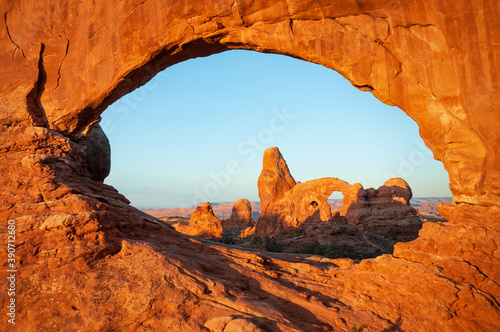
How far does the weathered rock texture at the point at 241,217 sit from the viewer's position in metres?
47.2

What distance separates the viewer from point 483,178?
6.84 meters

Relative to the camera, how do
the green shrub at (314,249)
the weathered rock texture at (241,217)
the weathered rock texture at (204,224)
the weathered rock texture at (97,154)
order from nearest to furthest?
1. the weathered rock texture at (97,154)
2. the green shrub at (314,249)
3. the weathered rock texture at (204,224)
4. the weathered rock texture at (241,217)

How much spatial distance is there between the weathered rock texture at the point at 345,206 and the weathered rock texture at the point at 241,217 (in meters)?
14.4

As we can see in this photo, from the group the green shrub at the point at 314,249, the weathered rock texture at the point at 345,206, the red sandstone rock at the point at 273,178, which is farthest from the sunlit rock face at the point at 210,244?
the red sandstone rock at the point at 273,178

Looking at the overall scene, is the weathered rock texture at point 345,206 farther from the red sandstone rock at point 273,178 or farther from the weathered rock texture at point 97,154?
the weathered rock texture at point 97,154

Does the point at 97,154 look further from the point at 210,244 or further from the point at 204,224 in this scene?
the point at 204,224

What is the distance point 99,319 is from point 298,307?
3516 millimetres

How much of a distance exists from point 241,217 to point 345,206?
1973 cm

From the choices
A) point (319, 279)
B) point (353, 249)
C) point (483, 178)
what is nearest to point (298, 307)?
point (319, 279)

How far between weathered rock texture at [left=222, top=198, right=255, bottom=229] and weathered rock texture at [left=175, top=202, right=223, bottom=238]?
24132mm

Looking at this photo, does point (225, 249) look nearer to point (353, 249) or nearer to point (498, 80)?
point (498, 80)

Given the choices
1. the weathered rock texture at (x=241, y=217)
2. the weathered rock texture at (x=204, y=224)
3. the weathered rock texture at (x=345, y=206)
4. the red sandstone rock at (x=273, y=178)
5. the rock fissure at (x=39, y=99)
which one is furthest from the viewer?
the weathered rock texture at (x=241, y=217)

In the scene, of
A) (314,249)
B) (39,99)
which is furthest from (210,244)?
(314,249)

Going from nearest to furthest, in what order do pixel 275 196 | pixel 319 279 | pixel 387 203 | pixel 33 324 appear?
1. pixel 33 324
2. pixel 319 279
3. pixel 387 203
4. pixel 275 196
